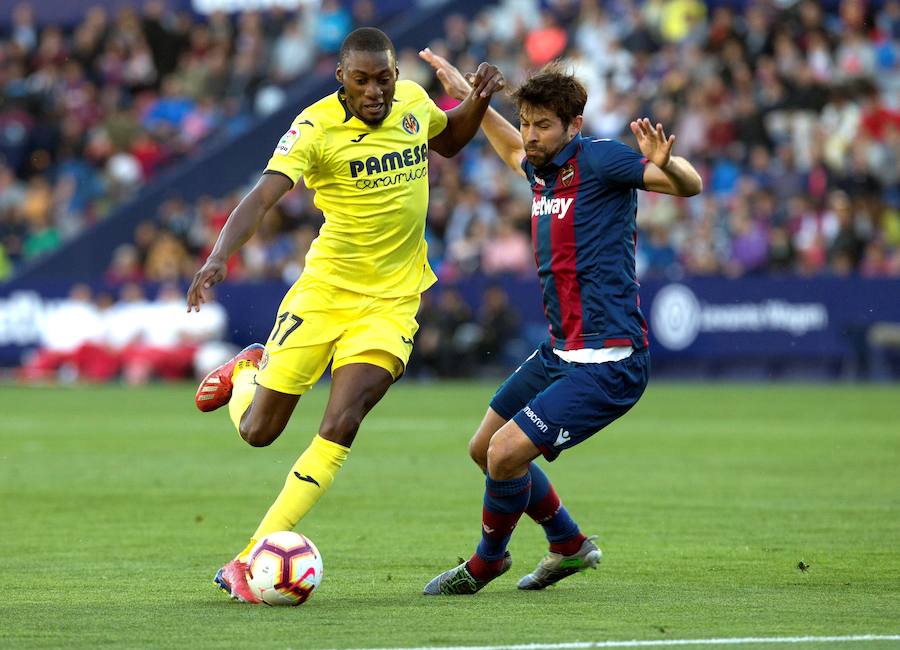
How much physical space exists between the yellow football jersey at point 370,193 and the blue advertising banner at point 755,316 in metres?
15.6

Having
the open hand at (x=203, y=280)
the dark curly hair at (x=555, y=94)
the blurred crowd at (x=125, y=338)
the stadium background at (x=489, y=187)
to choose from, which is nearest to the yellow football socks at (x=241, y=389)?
the open hand at (x=203, y=280)

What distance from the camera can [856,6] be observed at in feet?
80.9

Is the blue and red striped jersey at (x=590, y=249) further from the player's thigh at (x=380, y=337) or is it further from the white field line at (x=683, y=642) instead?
the white field line at (x=683, y=642)

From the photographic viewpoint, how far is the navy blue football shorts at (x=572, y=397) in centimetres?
721

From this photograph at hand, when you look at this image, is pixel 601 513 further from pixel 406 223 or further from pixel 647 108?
pixel 647 108

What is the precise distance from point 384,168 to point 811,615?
2896 millimetres

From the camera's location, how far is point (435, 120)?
8.32 m

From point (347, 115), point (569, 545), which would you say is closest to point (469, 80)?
point (347, 115)

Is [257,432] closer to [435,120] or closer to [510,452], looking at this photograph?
[510,452]

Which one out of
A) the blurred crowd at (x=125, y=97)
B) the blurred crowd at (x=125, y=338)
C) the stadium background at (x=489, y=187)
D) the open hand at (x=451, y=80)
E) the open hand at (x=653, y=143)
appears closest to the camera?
the open hand at (x=653, y=143)

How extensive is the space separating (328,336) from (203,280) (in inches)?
40.9

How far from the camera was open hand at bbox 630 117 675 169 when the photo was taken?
22.9 ft

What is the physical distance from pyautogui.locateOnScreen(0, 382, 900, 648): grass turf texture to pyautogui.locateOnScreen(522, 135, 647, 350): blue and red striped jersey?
3.96 feet

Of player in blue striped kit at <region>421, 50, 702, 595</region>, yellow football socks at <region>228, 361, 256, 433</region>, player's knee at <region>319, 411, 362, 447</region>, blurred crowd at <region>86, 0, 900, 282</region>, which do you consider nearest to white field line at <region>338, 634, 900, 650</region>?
player in blue striped kit at <region>421, 50, 702, 595</region>
